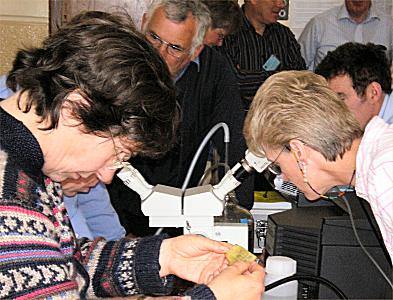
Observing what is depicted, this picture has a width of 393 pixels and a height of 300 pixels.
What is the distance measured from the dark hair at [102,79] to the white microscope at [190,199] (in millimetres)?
552

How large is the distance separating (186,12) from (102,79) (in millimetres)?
1251

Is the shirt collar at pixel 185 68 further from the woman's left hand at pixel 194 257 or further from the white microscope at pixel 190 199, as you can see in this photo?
the woman's left hand at pixel 194 257

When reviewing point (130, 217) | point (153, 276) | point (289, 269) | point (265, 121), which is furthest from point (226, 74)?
point (153, 276)

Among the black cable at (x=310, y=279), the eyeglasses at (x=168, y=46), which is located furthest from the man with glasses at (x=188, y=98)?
the black cable at (x=310, y=279)

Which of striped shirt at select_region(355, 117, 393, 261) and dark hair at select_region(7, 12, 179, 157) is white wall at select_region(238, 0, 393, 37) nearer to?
striped shirt at select_region(355, 117, 393, 261)

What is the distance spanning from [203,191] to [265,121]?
228mm

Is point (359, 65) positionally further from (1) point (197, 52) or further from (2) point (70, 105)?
(2) point (70, 105)

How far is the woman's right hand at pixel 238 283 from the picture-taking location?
124 cm

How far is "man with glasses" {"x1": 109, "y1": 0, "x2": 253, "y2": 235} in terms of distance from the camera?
237 centimetres

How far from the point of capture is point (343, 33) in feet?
13.5

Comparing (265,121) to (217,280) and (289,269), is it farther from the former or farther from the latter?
(217,280)

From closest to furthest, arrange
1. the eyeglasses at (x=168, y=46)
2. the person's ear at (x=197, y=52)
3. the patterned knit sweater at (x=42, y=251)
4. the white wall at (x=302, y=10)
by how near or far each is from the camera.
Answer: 1. the patterned knit sweater at (x=42, y=251)
2. the eyeglasses at (x=168, y=46)
3. the person's ear at (x=197, y=52)
4. the white wall at (x=302, y=10)

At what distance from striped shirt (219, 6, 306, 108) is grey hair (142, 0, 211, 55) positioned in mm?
1174

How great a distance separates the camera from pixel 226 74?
2703 mm
